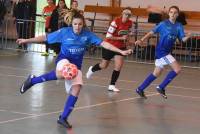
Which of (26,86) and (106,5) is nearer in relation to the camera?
(26,86)

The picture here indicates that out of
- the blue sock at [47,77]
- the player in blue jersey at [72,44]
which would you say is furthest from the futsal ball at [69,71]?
the blue sock at [47,77]

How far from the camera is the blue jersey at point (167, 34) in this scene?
12.1 metres

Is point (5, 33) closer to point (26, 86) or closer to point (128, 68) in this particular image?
point (128, 68)

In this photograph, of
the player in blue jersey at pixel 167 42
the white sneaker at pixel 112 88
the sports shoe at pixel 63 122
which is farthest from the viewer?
the white sneaker at pixel 112 88

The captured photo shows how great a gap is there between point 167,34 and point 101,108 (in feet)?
8.10

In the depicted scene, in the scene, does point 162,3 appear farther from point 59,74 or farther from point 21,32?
point 59,74

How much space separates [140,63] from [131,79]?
5.27m

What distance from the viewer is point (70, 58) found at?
9117 mm

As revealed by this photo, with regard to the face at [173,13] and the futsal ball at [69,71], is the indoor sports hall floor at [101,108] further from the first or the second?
the face at [173,13]

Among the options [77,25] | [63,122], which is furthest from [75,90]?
[77,25]

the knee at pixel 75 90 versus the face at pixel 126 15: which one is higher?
the face at pixel 126 15

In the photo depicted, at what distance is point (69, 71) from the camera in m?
8.70

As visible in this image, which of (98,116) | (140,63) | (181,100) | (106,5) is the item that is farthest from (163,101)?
(106,5)

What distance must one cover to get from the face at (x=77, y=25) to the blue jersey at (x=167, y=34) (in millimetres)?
3606
